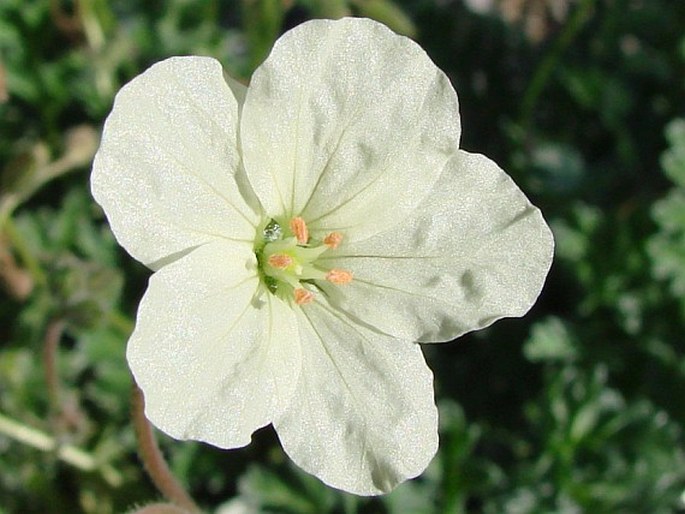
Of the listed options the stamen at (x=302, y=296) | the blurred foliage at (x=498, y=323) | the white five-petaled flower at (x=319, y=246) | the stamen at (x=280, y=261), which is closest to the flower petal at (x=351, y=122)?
the white five-petaled flower at (x=319, y=246)

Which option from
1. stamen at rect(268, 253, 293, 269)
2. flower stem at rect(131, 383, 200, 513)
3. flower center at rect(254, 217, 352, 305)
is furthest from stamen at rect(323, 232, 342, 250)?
flower stem at rect(131, 383, 200, 513)

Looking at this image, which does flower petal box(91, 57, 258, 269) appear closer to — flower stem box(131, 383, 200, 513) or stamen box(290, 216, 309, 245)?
stamen box(290, 216, 309, 245)

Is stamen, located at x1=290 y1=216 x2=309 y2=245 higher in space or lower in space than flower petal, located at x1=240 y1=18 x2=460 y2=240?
lower

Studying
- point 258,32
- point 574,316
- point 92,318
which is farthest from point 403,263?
point 574,316

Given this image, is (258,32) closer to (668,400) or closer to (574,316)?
(574,316)

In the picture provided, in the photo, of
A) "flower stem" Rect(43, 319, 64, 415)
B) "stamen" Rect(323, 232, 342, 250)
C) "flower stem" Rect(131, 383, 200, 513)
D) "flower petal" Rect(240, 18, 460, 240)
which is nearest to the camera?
"flower petal" Rect(240, 18, 460, 240)

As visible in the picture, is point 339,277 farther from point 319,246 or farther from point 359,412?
point 359,412

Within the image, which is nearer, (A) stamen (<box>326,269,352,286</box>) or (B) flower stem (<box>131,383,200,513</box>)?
(A) stamen (<box>326,269,352,286</box>)

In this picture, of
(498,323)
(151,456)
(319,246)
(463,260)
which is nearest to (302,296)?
(319,246)
